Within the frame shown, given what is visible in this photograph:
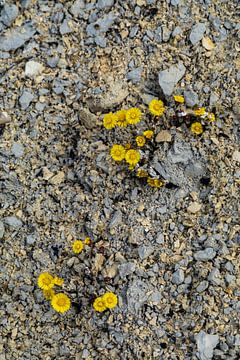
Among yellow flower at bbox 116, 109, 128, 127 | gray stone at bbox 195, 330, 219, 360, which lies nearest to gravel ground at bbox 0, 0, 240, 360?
gray stone at bbox 195, 330, 219, 360

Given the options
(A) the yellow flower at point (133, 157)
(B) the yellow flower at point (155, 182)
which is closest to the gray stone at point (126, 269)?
(B) the yellow flower at point (155, 182)

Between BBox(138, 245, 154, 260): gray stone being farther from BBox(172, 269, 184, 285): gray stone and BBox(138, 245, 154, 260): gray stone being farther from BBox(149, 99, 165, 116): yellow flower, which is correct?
BBox(149, 99, 165, 116): yellow flower

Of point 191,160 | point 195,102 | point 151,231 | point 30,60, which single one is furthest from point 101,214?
point 30,60

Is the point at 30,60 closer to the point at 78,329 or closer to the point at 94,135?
the point at 94,135

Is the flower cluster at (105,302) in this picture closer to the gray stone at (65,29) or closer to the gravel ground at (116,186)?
the gravel ground at (116,186)

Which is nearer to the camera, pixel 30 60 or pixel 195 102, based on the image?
pixel 195 102
